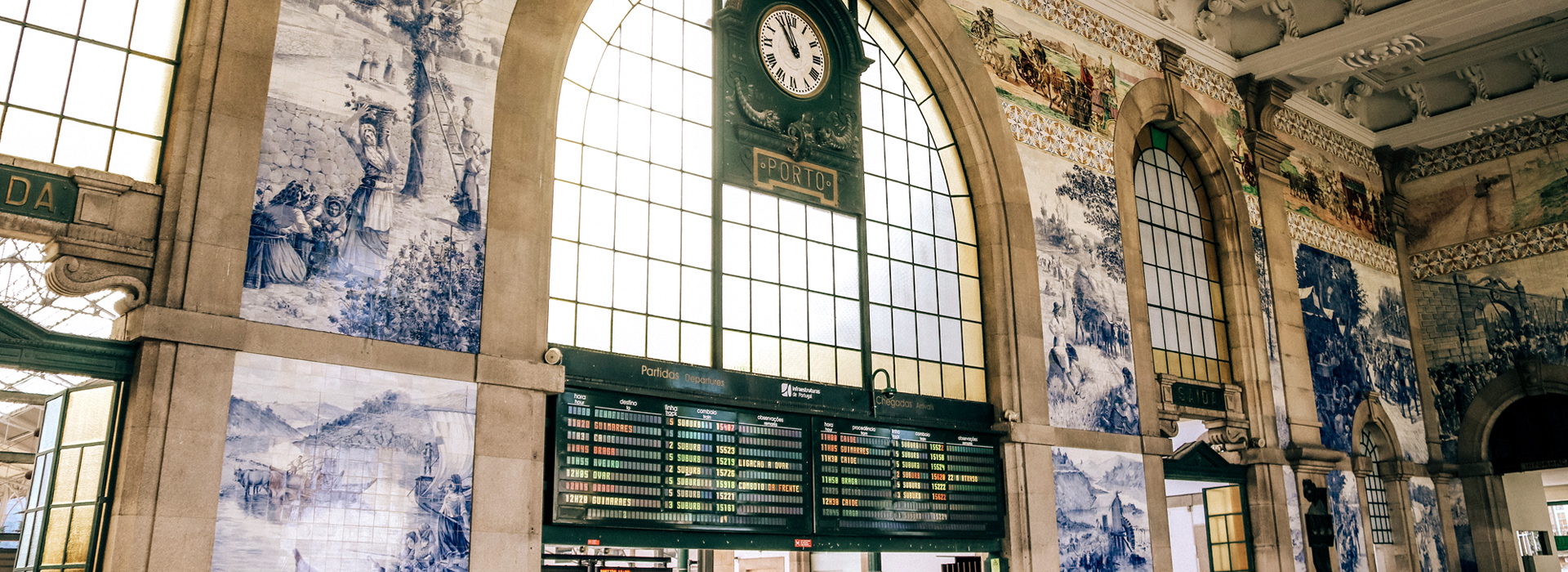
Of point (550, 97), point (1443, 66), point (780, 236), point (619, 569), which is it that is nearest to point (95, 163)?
point (550, 97)

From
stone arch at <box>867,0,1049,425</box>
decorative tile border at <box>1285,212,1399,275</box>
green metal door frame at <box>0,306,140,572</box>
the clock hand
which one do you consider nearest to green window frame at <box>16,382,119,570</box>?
green metal door frame at <box>0,306,140,572</box>

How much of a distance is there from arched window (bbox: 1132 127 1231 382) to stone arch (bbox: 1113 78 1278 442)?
0.16 meters

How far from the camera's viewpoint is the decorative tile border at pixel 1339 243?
1802 cm

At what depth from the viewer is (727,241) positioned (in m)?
11.1

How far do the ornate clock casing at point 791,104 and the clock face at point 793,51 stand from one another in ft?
0.04

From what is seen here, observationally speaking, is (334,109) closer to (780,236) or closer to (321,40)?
(321,40)

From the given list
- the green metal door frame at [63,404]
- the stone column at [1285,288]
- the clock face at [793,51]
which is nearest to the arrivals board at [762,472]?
the green metal door frame at [63,404]

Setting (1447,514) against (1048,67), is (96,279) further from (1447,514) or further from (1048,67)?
(1447,514)

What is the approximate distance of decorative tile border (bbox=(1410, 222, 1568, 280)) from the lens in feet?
61.0

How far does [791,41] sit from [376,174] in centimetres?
522

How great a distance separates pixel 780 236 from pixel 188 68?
5680mm

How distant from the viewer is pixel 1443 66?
18844mm

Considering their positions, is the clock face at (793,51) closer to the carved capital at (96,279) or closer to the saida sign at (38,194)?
the carved capital at (96,279)

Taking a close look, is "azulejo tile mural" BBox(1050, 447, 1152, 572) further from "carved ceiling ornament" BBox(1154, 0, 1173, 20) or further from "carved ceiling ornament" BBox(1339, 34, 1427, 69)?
"carved ceiling ornament" BBox(1339, 34, 1427, 69)
